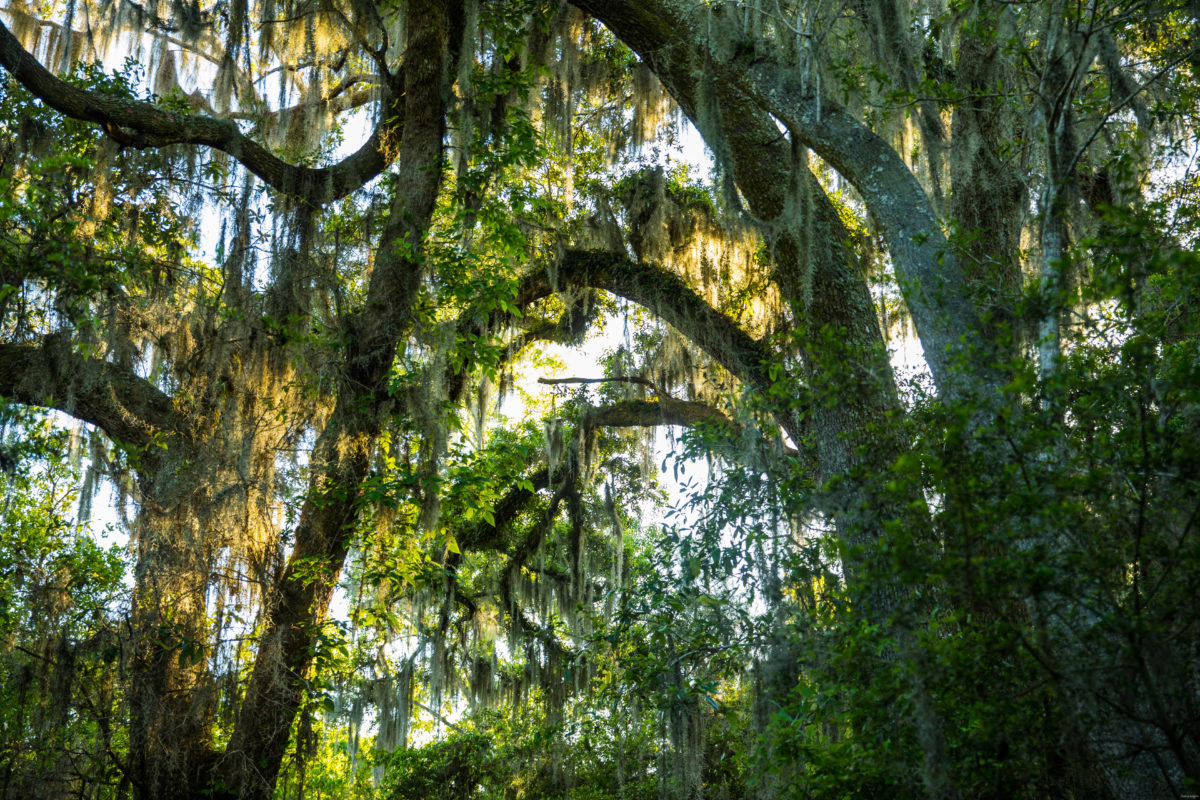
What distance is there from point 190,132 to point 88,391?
2200 millimetres

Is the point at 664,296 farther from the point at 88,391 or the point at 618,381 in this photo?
the point at 88,391

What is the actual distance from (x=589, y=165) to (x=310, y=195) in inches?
123

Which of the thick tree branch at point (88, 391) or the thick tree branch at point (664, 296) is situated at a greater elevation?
the thick tree branch at point (664, 296)

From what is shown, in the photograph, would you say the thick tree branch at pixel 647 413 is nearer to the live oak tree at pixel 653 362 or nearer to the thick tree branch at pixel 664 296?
the live oak tree at pixel 653 362

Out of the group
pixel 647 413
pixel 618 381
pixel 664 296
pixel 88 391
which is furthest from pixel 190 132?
pixel 647 413

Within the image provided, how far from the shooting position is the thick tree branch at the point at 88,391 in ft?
19.6

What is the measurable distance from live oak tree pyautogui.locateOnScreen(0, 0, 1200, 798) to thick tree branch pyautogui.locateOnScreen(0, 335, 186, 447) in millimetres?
39

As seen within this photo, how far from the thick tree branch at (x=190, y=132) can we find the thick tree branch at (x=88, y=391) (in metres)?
1.74

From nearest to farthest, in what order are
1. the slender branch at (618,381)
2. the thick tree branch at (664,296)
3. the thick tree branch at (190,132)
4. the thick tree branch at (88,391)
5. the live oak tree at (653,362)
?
1. the live oak tree at (653,362)
2. the thick tree branch at (88,391)
3. the thick tree branch at (190,132)
4. the thick tree branch at (664,296)
5. the slender branch at (618,381)

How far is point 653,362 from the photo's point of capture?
892 centimetres

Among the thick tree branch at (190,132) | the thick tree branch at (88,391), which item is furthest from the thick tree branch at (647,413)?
the thick tree branch at (88,391)

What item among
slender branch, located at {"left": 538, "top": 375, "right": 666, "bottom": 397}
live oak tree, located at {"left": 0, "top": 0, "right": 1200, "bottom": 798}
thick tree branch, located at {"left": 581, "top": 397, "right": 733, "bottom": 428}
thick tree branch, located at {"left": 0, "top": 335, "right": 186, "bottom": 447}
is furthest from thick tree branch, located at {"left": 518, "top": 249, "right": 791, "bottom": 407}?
thick tree branch, located at {"left": 0, "top": 335, "right": 186, "bottom": 447}

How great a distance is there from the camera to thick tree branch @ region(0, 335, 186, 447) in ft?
19.6

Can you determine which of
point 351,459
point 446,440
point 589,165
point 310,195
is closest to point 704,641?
point 446,440
